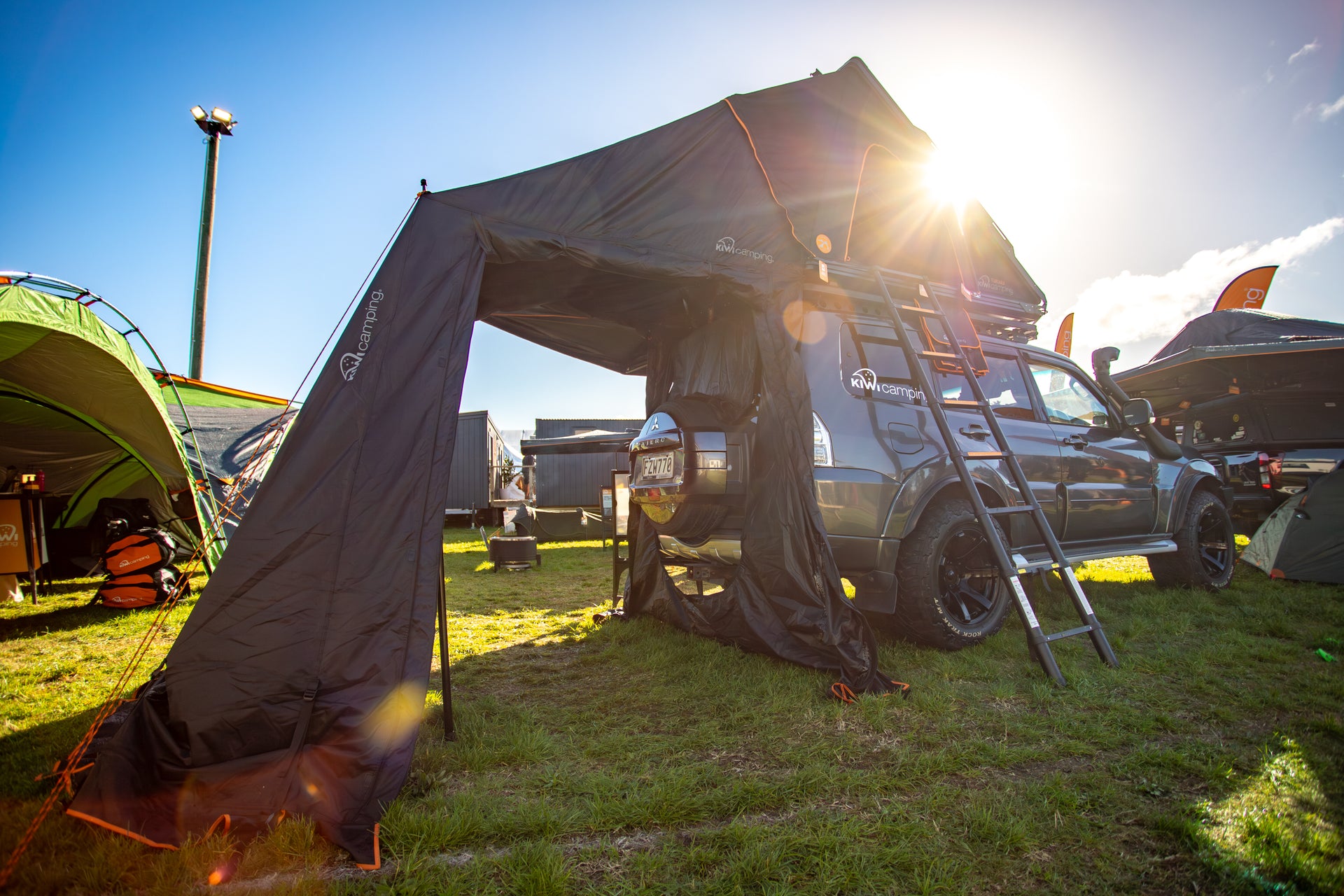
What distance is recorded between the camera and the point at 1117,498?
15.6 feet

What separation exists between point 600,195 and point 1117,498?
439 centimetres

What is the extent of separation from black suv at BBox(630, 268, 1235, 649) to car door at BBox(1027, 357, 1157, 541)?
0.02m

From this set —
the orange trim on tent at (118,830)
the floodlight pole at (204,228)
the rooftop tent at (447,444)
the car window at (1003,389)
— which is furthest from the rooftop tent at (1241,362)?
the floodlight pole at (204,228)

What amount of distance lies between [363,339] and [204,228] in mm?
13456

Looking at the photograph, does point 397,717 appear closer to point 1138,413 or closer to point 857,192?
point 857,192

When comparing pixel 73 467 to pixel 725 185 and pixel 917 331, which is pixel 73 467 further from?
pixel 917 331

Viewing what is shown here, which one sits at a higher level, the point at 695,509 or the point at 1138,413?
the point at 1138,413

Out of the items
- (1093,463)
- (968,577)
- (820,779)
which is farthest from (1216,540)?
(820,779)

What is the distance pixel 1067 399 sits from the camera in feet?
16.2

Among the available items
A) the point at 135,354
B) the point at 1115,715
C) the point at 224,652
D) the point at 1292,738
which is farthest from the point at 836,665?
the point at 135,354

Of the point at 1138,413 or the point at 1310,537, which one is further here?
the point at 1310,537

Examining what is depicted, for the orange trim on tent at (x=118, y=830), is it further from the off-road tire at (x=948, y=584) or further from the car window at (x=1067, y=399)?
the car window at (x=1067, y=399)

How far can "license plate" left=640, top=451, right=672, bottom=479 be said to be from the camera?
140 inches

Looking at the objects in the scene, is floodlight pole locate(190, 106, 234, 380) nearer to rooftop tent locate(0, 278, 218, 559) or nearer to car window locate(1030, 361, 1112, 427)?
rooftop tent locate(0, 278, 218, 559)
